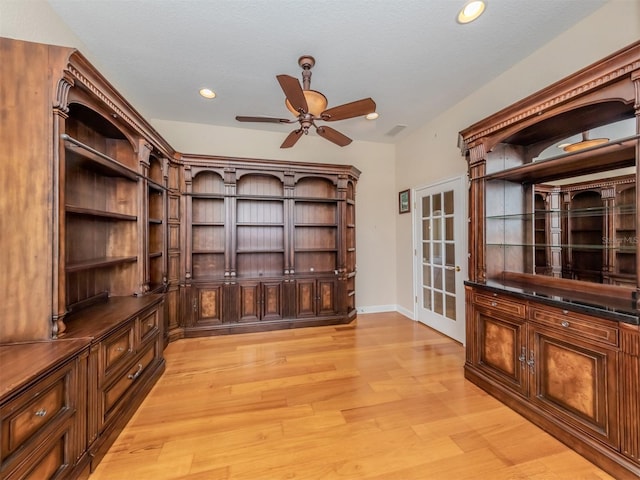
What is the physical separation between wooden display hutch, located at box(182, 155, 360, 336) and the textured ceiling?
1.01 metres

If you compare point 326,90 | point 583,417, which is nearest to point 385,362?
point 583,417

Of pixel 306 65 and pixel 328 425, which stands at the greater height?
pixel 306 65

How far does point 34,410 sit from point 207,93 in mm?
3122

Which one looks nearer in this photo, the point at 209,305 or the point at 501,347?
the point at 501,347

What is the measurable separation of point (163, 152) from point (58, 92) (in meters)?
1.59

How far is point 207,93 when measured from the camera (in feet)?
10.2

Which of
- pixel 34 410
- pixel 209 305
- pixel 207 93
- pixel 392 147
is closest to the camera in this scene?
pixel 34 410

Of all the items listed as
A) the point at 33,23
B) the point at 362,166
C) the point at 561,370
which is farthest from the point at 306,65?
the point at 561,370

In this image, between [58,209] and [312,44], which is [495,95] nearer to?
[312,44]

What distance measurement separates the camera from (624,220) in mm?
1784

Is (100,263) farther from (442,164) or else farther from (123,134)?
(442,164)

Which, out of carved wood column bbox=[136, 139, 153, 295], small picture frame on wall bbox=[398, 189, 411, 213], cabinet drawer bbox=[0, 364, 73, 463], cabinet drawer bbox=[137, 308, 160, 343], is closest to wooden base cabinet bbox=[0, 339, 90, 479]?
cabinet drawer bbox=[0, 364, 73, 463]

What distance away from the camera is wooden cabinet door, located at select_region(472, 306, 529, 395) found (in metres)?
2.04

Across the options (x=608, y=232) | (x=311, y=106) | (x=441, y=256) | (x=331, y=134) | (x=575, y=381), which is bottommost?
(x=575, y=381)
